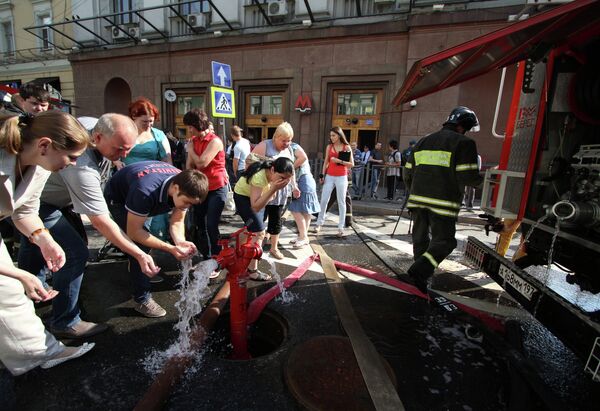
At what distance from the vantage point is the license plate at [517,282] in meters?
2.07

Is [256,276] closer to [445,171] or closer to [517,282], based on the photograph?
[445,171]

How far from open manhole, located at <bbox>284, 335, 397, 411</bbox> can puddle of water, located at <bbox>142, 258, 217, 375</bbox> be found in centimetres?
67

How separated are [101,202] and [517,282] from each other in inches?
112

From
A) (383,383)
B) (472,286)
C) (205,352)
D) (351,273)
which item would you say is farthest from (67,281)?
(472,286)

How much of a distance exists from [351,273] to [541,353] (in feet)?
6.03

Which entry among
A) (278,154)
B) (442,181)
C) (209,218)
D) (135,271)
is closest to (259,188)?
(209,218)

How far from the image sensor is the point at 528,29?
83.4 inches

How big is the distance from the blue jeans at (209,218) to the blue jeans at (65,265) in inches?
46.9

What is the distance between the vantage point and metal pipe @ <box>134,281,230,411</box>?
174cm

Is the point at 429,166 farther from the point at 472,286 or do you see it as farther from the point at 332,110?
the point at 332,110

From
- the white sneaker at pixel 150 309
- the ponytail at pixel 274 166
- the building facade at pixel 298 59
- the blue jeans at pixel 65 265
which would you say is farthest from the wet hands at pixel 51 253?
the building facade at pixel 298 59

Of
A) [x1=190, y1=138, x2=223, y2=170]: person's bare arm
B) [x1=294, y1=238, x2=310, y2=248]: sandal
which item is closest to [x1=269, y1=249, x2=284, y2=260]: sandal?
[x1=294, y1=238, x2=310, y2=248]: sandal

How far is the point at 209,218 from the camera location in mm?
3361

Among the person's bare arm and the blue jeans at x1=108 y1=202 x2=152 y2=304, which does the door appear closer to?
the person's bare arm
